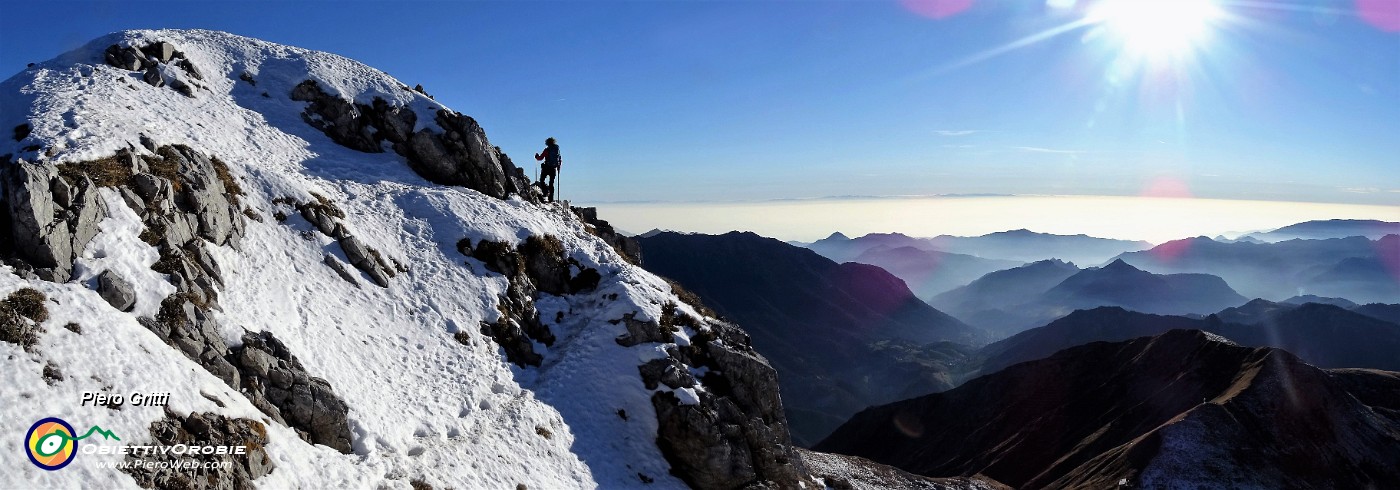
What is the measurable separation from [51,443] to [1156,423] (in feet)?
274

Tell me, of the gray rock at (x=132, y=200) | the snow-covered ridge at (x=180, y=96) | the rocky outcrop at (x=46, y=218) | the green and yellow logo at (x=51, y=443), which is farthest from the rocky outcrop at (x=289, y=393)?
the snow-covered ridge at (x=180, y=96)

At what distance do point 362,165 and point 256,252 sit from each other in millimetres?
13330

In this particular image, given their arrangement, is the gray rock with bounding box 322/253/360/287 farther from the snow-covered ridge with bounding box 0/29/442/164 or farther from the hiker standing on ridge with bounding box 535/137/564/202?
the hiker standing on ridge with bounding box 535/137/564/202

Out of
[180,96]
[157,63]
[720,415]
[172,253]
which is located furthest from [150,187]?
[720,415]

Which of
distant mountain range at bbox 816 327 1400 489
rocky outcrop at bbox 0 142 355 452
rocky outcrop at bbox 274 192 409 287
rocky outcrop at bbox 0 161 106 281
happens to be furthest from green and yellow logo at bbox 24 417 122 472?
distant mountain range at bbox 816 327 1400 489

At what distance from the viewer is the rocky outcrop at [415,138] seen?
3519cm

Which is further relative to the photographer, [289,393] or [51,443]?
[289,393]

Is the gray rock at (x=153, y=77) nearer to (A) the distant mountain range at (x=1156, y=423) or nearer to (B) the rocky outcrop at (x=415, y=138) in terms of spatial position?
(B) the rocky outcrop at (x=415, y=138)

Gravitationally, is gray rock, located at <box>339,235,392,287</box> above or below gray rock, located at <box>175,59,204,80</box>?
below

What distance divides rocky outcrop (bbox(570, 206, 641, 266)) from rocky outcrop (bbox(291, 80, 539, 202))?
17.8 ft

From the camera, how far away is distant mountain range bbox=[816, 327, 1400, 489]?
173 ft

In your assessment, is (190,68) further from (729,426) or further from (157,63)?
(729,426)

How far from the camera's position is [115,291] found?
14602 millimetres

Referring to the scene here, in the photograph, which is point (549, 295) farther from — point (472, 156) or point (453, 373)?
point (472, 156)
